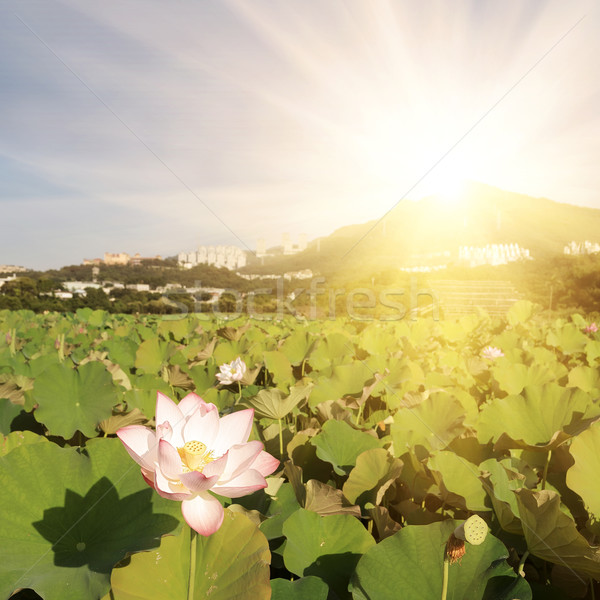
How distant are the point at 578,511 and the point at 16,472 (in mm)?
1241

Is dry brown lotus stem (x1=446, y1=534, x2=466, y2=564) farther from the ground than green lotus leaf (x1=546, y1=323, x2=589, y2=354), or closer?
farther from the ground

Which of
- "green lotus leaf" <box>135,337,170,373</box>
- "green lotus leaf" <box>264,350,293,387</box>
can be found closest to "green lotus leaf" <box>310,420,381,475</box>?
"green lotus leaf" <box>264,350,293,387</box>

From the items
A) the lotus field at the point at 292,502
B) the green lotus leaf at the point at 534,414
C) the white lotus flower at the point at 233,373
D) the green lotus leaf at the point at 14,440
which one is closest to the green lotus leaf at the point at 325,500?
the lotus field at the point at 292,502

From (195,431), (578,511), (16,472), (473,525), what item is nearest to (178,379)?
(16,472)

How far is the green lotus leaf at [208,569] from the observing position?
0.72m

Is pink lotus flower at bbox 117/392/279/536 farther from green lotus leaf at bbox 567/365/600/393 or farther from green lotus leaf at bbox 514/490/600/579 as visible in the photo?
green lotus leaf at bbox 567/365/600/393

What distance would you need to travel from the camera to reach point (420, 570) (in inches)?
29.9

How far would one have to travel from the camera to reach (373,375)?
1864 mm

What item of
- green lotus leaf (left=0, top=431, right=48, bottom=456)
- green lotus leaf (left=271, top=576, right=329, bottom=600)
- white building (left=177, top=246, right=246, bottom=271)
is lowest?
green lotus leaf (left=271, top=576, right=329, bottom=600)

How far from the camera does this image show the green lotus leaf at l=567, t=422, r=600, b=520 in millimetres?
981

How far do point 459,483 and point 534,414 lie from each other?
0.51m

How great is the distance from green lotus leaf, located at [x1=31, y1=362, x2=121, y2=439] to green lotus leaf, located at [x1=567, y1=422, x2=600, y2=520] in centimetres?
140

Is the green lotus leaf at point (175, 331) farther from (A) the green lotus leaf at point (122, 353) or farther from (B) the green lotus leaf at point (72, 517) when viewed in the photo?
(B) the green lotus leaf at point (72, 517)

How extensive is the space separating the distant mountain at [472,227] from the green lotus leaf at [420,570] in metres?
56.0
